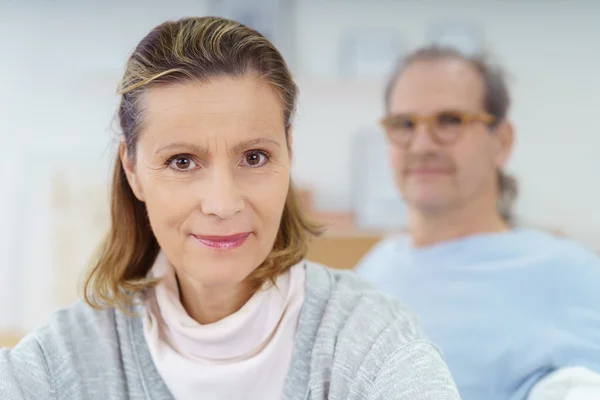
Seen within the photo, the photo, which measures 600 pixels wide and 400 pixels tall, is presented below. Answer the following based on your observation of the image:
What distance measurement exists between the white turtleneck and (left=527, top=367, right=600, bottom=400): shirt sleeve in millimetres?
584

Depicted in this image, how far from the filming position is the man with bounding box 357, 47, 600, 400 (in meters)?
1.57

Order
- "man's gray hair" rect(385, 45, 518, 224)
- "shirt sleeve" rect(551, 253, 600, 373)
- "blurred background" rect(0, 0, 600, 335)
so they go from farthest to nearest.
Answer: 1. "blurred background" rect(0, 0, 600, 335)
2. "man's gray hair" rect(385, 45, 518, 224)
3. "shirt sleeve" rect(551, 253, 600, 373)

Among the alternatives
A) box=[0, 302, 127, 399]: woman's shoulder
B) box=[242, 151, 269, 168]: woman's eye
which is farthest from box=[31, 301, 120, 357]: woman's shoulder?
box=[242, 151, 269, 168]: woman's eye

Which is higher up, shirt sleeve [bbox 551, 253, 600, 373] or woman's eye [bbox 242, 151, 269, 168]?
woman's eye [bbox 242, 151, 269, 168]

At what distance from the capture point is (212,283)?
1.16 meters

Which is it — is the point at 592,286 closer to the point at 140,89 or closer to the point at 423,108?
the point at 423,108

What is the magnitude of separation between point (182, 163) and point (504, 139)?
1346 mm

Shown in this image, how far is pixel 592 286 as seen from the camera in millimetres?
1673

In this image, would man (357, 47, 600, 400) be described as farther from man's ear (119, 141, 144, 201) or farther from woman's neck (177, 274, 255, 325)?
man's ear (119, 141, 144, 201)

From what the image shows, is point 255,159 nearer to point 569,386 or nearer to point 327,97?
point 569,386

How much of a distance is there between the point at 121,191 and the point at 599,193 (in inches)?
124

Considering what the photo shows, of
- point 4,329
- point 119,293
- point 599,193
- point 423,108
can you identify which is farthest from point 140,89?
point 599,193

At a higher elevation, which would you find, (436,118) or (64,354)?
(436,118)

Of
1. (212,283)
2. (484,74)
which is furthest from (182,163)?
(484,74)
